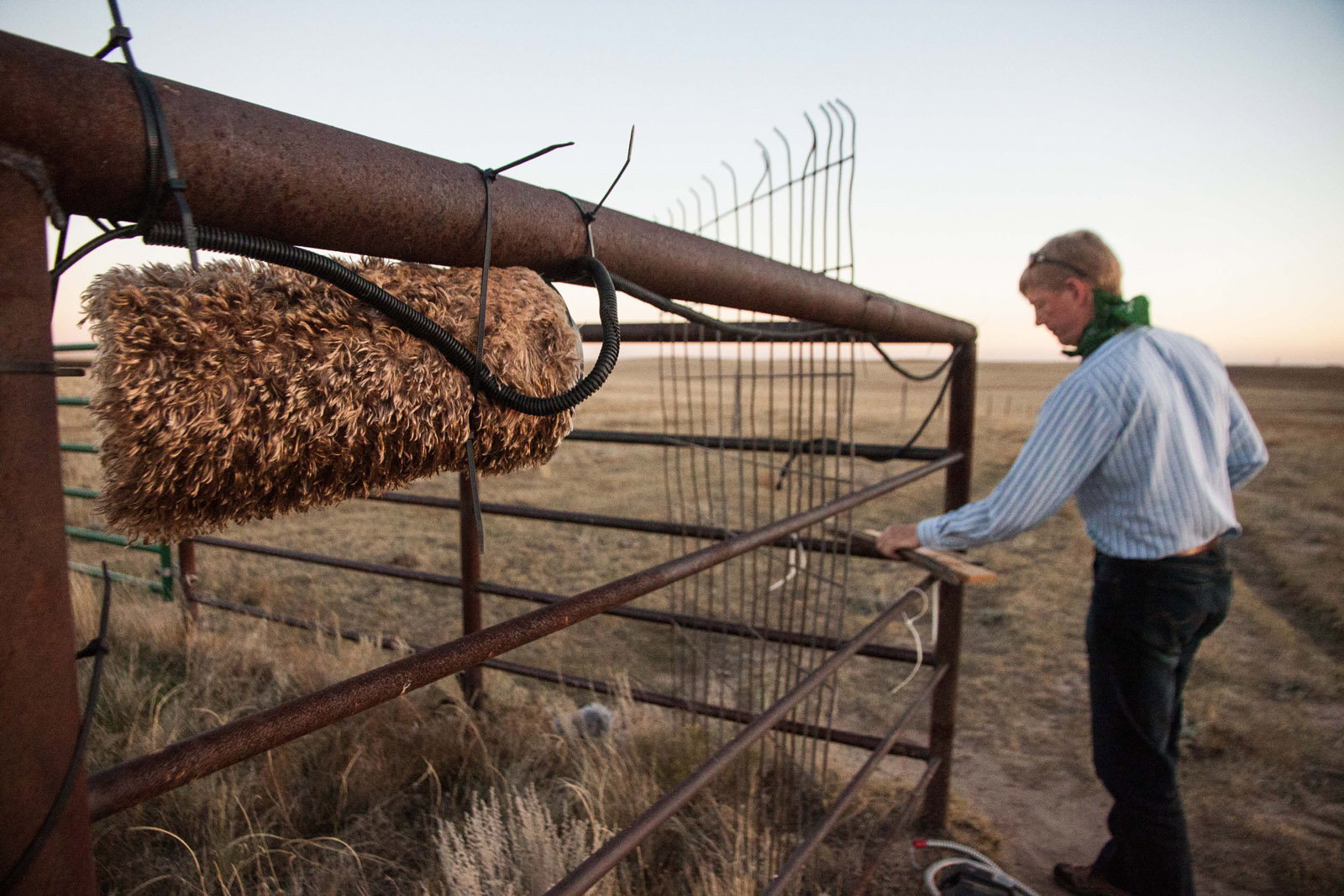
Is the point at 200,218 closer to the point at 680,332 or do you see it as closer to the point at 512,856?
the point at 512,856

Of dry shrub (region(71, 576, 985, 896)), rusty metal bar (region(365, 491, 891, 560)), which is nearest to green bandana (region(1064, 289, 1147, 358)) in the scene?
rusty metal bar (region(365, 491, 891, 560))

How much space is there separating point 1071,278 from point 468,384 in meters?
2.23

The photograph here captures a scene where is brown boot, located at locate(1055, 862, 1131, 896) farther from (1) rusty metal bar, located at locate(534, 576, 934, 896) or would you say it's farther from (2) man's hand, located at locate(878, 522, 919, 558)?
(1) rusty metal bar, located at locate(534, 576, 934, 896)

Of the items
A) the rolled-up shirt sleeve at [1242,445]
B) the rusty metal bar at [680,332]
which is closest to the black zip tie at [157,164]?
the rusty metal bar at [680,332]

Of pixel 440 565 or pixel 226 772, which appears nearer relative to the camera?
pixel 226 772

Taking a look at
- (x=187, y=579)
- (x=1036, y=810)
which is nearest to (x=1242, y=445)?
(x=1036, y=810)

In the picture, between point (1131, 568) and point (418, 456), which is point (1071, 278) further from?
point (418, 456)

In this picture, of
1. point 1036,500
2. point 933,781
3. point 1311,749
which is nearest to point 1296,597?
point 1311,749

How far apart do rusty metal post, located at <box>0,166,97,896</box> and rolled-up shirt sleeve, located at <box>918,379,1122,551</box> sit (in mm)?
1879

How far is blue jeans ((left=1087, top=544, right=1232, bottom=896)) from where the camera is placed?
199 cm

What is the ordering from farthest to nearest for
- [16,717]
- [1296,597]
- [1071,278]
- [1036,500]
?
[1296,597] < [1071,278] < [1036,500] < [16,717]

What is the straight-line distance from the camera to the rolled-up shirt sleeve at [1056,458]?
6.13 feet

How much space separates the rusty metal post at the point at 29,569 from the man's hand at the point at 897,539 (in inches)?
74.8

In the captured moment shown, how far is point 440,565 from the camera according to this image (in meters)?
6.09
